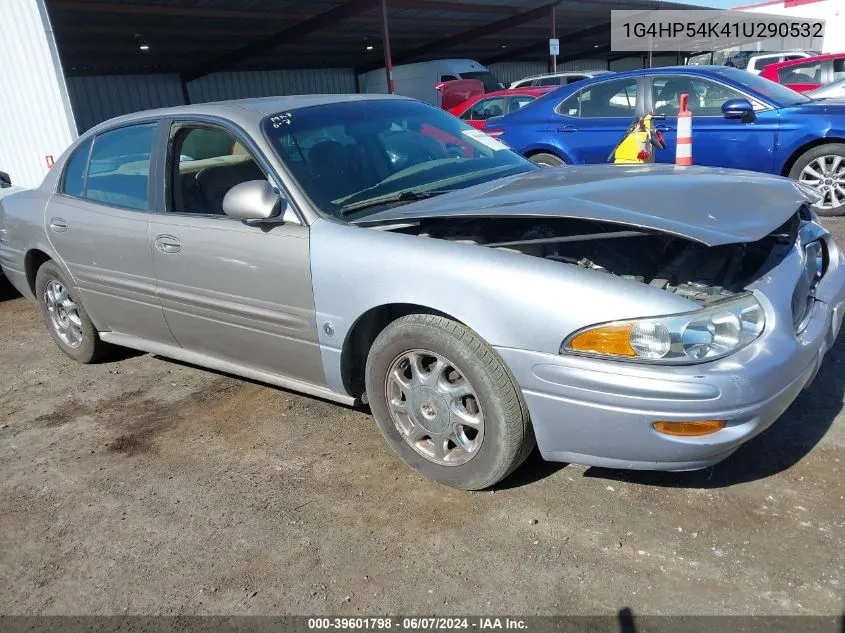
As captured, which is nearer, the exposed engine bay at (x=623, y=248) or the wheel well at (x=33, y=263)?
the exposed engine bay at (x=623, y=248)

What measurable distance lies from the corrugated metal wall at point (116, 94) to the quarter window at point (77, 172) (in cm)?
2216

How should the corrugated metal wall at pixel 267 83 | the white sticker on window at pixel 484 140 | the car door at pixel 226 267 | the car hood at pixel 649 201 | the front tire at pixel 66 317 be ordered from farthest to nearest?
the corrugated metal wall at pixel 267 83
the front tire at pixel 66 317
the white sticker on window at pixel 484 140
the car door at pixel 226 267
the car hood at pixel 649 201

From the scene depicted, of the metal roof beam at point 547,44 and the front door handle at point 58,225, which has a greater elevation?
the metal roof beam at point 547,44

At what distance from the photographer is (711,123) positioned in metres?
6.70

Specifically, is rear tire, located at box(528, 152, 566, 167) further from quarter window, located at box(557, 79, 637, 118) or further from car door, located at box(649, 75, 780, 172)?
car door, located at box(649, 75, 780, 172)

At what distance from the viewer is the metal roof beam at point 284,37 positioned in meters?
19.4

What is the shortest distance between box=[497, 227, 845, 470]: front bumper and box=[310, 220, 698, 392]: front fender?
0.40ft

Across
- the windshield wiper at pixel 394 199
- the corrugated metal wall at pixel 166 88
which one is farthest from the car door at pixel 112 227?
the corrugated metal wall at pixel 166 88

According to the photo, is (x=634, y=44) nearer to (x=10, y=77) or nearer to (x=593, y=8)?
(x=593, y=8)

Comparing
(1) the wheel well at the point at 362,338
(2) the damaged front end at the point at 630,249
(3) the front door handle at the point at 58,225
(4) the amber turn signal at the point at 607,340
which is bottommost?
(1) the wheel well at the point at 362,338

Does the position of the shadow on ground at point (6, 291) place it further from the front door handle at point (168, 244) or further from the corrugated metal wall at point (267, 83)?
the corrugated metal wall at point (267, 83)

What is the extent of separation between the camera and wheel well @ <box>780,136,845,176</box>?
6375 mm

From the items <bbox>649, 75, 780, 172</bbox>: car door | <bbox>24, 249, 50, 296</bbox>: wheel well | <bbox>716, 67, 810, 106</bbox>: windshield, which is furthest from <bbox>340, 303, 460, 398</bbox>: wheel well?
<bbox>716, 67, 810, 106</bbox>: windshield

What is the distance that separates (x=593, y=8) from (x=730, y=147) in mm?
22924
